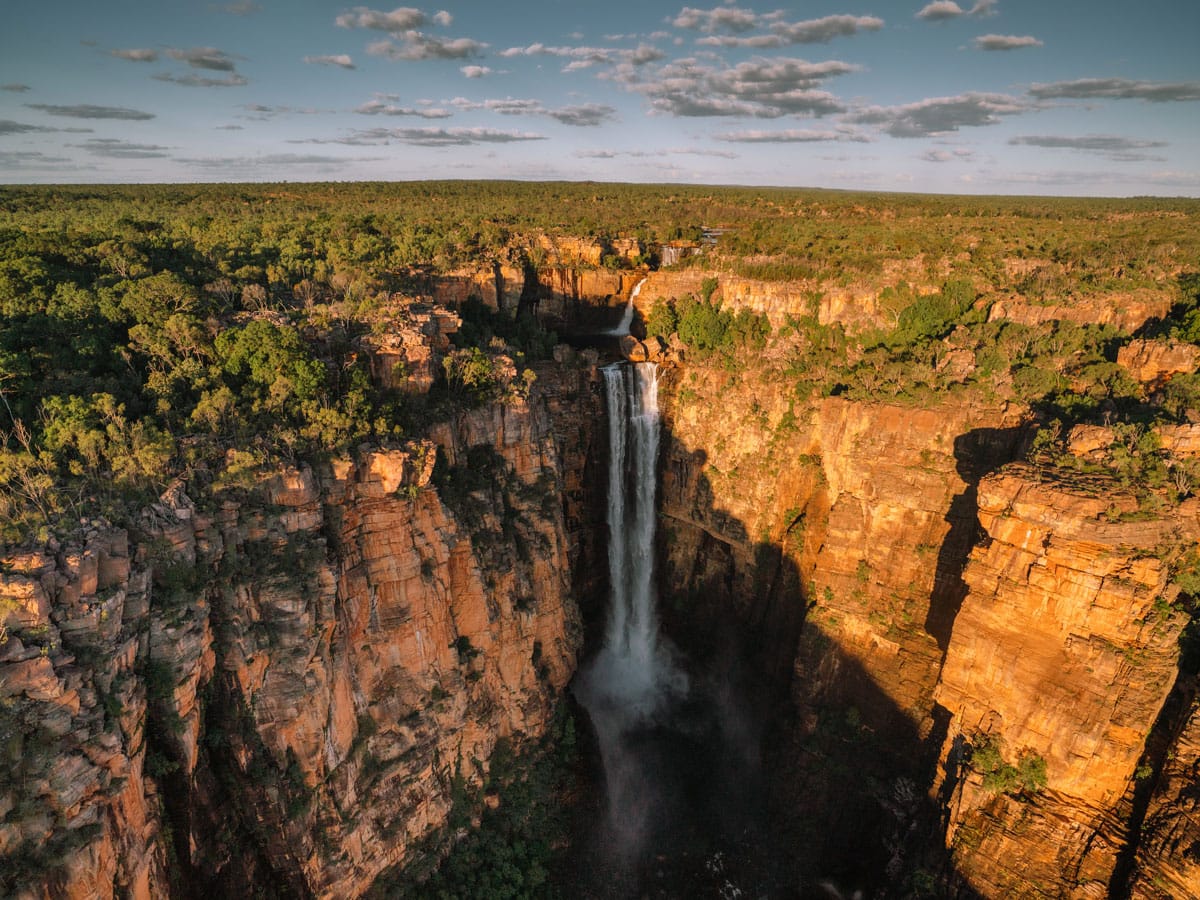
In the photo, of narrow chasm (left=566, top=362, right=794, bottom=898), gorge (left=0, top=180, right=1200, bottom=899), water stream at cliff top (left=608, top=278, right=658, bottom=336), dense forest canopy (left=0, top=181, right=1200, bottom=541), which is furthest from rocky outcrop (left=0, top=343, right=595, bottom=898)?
water stream at cliff top (left=608, top=278, right=658, bottom=336)

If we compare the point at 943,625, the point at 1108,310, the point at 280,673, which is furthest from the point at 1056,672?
the point at 280,673

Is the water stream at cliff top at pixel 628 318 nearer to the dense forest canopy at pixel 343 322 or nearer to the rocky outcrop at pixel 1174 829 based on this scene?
the dense forest canopy at pixel 343 322

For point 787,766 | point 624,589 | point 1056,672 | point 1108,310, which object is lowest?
point 787,766

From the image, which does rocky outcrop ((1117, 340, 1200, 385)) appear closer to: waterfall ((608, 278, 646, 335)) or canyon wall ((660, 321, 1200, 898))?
canyon wall ((660, 321, 1200, 898))

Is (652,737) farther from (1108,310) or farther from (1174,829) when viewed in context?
(1108,310)

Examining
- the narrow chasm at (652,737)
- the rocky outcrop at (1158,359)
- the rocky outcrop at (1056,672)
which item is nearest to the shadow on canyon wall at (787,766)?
the narrow chasm at (652,737)
